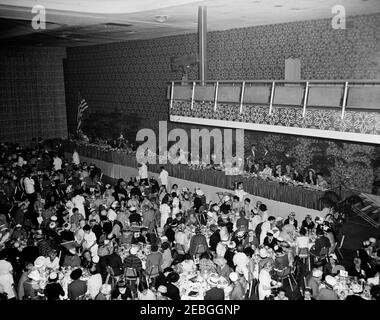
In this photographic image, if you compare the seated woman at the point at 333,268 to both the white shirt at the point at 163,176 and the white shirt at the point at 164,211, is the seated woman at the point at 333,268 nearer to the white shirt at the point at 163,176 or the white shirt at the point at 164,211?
the white shirt at the point at 164,211

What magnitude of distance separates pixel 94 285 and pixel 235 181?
288 inches

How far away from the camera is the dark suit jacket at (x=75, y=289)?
7273 mm

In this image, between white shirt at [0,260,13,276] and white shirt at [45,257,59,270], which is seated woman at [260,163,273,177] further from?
white shirt at [0,260,13,276]

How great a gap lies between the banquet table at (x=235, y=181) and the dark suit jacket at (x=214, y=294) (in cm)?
581

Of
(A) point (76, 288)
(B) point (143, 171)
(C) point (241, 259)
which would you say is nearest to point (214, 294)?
(C) point (241, 259)

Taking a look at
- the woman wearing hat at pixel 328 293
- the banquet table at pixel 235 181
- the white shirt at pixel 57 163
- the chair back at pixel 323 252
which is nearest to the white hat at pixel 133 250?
the woman wearing hat at pixel 328 293

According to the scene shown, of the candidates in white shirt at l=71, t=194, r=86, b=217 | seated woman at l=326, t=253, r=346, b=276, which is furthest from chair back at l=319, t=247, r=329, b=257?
white shirt at l=71, t=194, r=86, b=217

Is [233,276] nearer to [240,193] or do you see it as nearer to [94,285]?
[94,285]

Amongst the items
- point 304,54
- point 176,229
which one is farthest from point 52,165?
point 304,54

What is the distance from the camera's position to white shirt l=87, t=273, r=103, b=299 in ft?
24.6

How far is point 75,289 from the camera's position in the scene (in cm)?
727

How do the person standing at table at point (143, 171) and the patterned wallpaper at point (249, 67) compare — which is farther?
the person standing at table at point (143, 171)

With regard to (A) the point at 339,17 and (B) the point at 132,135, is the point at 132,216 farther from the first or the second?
(B) the point at 132,135

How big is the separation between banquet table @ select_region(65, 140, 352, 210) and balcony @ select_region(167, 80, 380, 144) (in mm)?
4561
